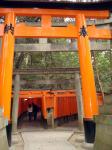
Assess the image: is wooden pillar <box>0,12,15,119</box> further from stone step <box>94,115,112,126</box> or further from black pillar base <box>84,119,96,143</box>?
stone step <box>94,115,112,126</box>

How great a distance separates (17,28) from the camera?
12.3 metres

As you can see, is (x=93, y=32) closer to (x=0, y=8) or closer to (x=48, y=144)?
(x=0, y=8)

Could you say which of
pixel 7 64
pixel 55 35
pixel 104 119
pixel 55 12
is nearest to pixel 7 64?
pixel 7 64

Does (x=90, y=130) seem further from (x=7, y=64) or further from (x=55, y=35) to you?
(x=55, y=35)

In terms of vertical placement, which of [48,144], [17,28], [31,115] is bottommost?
[48,144]

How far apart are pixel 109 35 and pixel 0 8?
465 cm

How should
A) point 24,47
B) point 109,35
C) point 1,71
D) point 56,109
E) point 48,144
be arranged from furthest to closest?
1. point 56,109
2. point 24,47
3. point 109,35
4. point 48,144
5. point 1,71

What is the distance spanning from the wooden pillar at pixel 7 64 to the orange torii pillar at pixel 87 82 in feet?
8.88

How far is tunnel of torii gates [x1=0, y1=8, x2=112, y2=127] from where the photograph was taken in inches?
444

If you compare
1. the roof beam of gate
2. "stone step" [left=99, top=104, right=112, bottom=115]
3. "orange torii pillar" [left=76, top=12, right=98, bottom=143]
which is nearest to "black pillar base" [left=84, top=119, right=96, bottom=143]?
"orange torii pillar" [left=76, top=12, right=98, bottom=143]

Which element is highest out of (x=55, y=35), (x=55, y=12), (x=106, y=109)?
(x=55, y=12)

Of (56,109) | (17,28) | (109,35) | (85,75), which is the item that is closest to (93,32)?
(109,35)

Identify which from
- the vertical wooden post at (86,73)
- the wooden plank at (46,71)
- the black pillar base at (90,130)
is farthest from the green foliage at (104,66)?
the black pillar base at (90,130)

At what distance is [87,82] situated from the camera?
1163 centimetres
